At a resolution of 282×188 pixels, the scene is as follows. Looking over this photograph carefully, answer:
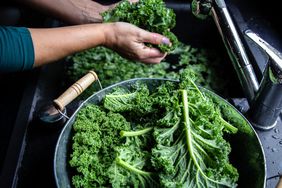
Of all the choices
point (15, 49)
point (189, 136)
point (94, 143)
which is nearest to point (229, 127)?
point (189, 136)

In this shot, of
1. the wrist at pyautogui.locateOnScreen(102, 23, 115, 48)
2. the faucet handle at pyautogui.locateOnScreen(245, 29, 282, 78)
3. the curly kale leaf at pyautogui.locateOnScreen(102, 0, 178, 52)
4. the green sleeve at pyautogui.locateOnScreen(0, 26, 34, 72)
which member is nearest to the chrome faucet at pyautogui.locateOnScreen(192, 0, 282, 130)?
the faucet handle at pyautogui.locateOnScreen(245, 29, 282, 78)

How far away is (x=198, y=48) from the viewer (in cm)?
204

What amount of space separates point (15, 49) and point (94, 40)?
31cm

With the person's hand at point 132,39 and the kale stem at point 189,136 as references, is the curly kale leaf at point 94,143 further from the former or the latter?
the person's hand at point 132,39

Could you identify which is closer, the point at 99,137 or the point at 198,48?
the point at 99,137

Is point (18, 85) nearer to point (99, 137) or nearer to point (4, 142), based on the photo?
point (4, 142)

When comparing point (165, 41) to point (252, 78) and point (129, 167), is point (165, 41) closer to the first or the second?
point (252, 78)

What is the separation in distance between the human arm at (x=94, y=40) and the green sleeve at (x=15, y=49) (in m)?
0.03

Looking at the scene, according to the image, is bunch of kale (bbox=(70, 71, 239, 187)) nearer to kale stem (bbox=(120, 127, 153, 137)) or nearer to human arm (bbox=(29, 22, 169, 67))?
kale stem (bbox=(120, 127, 153, 137))

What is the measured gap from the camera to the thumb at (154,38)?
56.1 inches

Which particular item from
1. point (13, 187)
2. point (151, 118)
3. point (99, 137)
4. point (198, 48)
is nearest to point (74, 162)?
point (99, 137)

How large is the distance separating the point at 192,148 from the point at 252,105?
0.46 meters

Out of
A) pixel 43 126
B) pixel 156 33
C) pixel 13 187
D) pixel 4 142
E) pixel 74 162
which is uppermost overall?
pixel 156 33

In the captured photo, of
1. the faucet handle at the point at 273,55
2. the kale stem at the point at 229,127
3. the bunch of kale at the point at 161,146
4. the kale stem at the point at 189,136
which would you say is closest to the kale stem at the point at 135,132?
the bunch of kale at the point at 161,146
